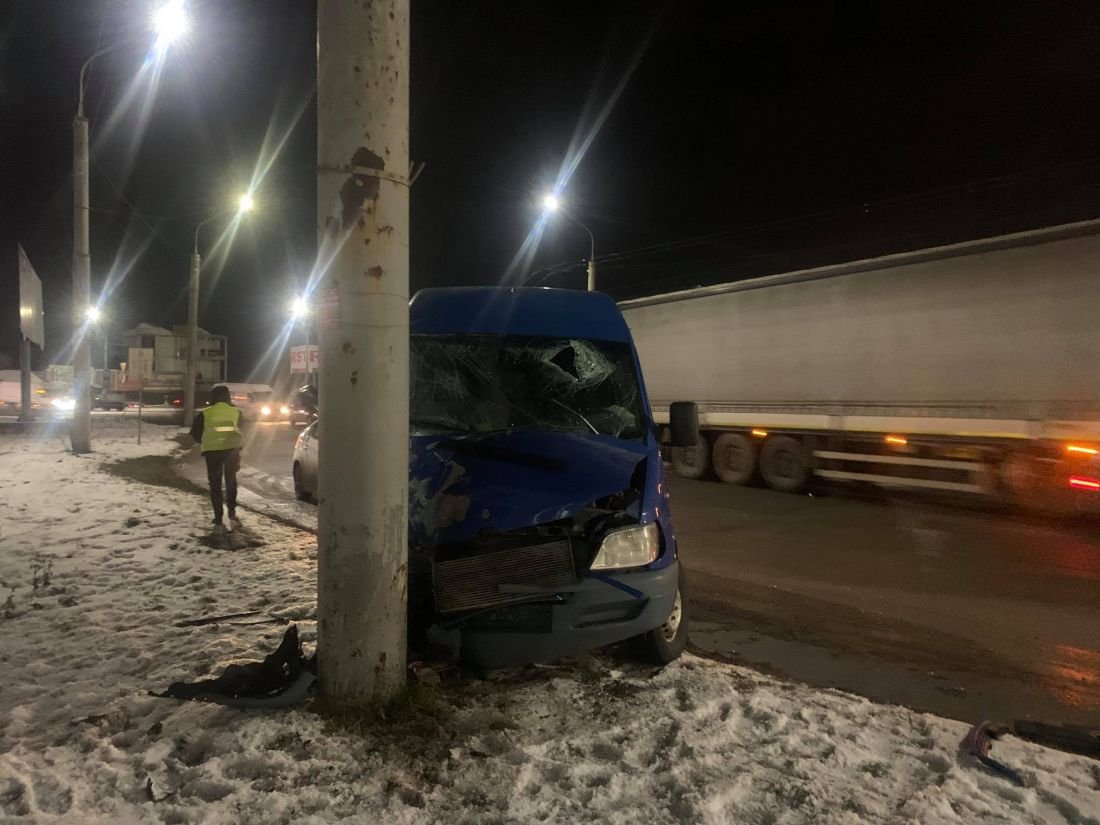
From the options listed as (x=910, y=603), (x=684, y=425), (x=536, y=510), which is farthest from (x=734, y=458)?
(x=536, y=510)

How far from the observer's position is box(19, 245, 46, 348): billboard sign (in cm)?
2347

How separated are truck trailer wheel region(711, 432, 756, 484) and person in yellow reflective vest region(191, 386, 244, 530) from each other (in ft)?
30.5

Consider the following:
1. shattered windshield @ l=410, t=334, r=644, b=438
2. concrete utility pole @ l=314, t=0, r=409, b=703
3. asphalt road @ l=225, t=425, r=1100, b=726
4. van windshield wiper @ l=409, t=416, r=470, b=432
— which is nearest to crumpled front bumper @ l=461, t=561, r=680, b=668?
concrete utility pole @ l=314, t=0, r=409, b=703

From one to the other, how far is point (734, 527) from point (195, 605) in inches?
265

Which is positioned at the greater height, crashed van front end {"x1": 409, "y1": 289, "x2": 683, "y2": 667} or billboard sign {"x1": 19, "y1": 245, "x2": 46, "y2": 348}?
billboard sign {"x1": 19, "y1": 245, "x2": 46, "y2": 348}

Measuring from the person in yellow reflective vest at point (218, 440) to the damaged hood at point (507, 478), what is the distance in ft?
14.1

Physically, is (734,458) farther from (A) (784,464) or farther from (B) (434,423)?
(B) (434,423)

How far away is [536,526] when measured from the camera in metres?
4.02

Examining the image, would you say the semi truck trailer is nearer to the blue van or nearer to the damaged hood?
the blue van

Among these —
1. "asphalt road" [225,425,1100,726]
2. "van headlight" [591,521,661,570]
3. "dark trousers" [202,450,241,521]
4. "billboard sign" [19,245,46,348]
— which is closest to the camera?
"van headlight" [591,521,661,570]

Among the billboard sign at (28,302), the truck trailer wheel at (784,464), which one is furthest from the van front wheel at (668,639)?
the billboard sign at (28,302)

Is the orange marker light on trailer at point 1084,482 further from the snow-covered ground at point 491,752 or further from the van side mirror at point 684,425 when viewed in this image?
the snow-covered ground at point 491,752

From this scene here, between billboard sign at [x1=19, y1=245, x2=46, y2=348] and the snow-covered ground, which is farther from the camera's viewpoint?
billboard sign at [x1=19, y1=245, x2=46, y2=348]

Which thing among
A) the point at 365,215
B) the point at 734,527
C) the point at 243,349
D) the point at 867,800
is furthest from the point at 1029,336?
the point at 243,349
